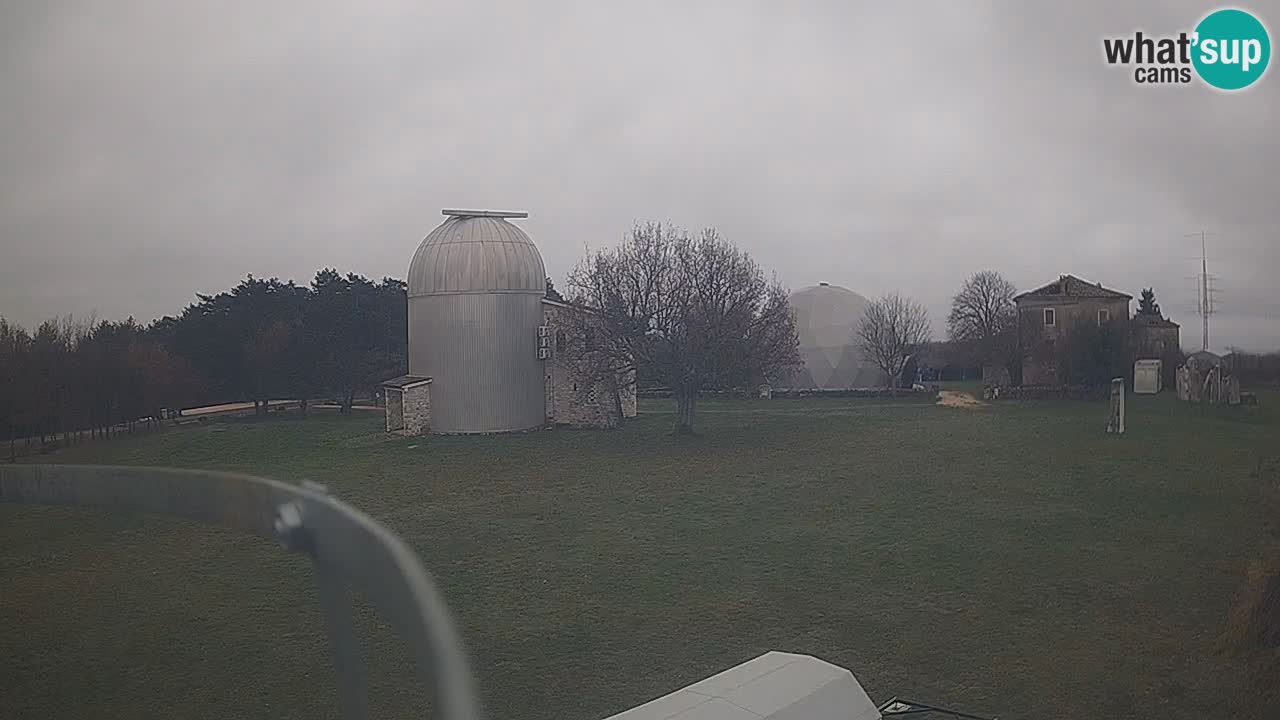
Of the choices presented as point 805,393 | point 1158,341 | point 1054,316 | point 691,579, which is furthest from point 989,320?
point 805,393

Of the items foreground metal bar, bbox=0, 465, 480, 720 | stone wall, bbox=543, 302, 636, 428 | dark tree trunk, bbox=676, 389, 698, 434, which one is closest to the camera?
foreground metal bar, bbox=0, 465, 480, 720

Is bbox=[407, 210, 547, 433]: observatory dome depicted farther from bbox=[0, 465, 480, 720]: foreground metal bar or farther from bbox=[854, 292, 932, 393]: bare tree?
bbox=[0, 465, 480, 720]: foreground metal bar

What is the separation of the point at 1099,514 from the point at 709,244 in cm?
1016

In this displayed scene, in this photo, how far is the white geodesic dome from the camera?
2716 cm

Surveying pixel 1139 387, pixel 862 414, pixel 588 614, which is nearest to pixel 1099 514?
pixel 1139 387

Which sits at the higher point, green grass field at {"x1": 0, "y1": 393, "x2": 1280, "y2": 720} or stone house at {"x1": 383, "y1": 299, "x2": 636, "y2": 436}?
stone house at {"x1": 383, "y1": 299, "x2": 636, "y2": 436}

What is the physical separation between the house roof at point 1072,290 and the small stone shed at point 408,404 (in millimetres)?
8166

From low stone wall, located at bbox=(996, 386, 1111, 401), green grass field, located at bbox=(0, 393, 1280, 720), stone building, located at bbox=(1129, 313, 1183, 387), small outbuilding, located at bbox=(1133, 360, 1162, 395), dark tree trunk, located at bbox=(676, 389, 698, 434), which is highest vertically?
stone building, located at bbox=(1129, 313, 1183, 387)

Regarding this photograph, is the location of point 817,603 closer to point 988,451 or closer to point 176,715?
point 176,715

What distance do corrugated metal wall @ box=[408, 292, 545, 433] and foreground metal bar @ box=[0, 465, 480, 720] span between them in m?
→ 15.4

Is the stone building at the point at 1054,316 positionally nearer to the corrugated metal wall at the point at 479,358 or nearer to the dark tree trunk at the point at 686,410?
the dark tree trunk at the point at 686,410

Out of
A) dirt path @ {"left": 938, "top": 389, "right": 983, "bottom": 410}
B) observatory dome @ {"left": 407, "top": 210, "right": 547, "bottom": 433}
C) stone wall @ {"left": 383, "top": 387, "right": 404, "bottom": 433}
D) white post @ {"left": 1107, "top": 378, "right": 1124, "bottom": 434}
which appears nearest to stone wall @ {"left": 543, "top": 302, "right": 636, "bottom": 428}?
observatory dome @ {"left": 407, "top": 210, "right": 547, "bottom": 433}

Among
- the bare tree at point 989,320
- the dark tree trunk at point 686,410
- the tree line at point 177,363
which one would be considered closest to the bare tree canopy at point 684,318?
the dark tree trunk at point 686,410

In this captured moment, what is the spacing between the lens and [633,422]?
65.8 ft
